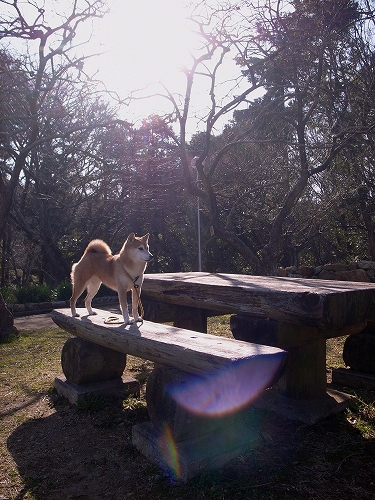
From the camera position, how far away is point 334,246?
1286 cm

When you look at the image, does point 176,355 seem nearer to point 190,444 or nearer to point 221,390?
point 221,390

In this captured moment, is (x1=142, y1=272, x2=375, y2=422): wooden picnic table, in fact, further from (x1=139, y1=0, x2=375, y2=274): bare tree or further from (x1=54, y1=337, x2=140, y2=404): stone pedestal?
(x1=139, y1=0, x2=375, y2=274): bare tree

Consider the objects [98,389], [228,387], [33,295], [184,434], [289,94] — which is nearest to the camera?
[228,387]

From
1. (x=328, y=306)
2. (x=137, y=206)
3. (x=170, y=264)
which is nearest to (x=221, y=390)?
(x=328, y=306)

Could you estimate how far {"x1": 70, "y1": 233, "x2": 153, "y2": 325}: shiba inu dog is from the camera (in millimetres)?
3621

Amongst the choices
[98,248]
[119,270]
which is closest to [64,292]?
[98,248]

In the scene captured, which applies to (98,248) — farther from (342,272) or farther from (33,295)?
(33,295)

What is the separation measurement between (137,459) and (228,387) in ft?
3.02

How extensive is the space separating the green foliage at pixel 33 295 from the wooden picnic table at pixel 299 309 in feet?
26.5

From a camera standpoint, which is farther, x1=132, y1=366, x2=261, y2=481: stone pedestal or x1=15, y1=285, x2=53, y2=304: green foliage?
x1=15, y1=285, x2=53, y2=304: green foliage

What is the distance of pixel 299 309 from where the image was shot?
286cm

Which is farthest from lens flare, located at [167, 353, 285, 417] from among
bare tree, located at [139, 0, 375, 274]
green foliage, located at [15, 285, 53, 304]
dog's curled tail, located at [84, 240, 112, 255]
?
green foliage, located at [15, 285, 53, 304]

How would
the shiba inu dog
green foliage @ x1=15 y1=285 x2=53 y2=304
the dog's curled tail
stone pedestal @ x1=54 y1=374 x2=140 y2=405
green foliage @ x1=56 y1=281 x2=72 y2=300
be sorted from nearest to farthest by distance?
the shiba inu dog
stone pedestal @ x1=54 y1=374 x2=140 y2=405
the dog's curled tail
green foliage @ x1=15 y1=285 x2=53 y2=304
green foliage @ x1=56 y1=281 x2=72 y2=300

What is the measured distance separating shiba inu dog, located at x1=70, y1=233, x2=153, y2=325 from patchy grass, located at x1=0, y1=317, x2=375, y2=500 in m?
0.96
